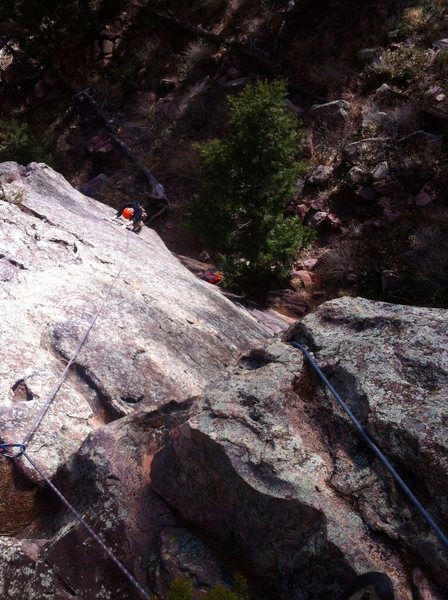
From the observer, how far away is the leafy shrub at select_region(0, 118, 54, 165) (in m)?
14.2

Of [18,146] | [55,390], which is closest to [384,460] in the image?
[55,390]

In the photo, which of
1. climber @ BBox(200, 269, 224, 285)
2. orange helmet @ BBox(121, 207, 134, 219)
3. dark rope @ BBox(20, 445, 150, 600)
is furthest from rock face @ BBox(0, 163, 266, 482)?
climber @ BBox(200, 269, 224, 285)

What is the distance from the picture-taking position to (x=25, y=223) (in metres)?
6.77

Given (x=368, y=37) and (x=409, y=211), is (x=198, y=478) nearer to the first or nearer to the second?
(x=409, y=211)

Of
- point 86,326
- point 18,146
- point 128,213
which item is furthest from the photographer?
point 18,146

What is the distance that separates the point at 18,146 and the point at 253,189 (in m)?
8.36

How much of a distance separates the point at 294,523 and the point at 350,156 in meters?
11.4

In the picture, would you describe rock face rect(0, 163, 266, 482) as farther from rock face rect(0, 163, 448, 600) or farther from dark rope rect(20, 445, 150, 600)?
dark rope rect(20, 445, 150, 600)

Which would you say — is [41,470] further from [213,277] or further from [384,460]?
[213,277]

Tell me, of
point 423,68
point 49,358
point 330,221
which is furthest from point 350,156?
point 49,358

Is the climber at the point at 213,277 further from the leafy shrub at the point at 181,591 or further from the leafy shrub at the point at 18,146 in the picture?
the leafy shrub at the point at 181,591

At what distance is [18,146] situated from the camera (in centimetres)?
1427

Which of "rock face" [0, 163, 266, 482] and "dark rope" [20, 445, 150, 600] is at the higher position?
"rock face" [0, 163, 266, 482]

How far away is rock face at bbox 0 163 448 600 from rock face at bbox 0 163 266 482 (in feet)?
0.09
